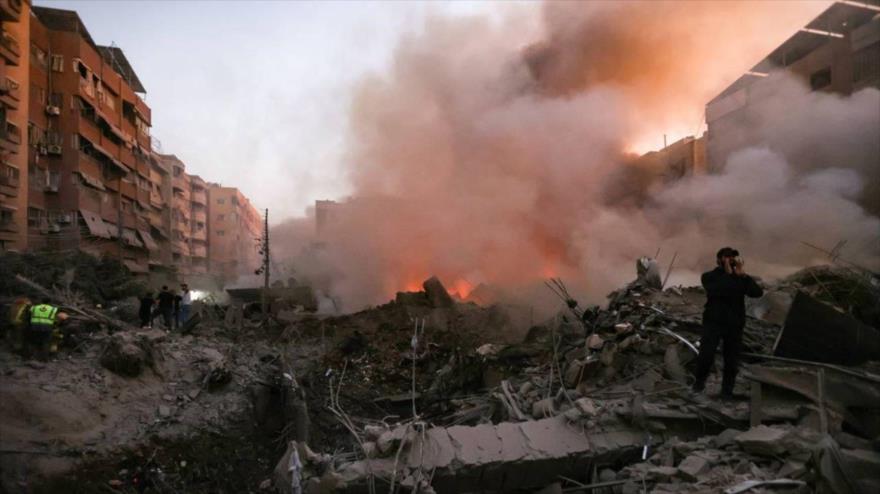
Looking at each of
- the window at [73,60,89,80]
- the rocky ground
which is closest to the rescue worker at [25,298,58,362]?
the rocky ground

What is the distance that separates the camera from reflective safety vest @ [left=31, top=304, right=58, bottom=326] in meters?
8.27

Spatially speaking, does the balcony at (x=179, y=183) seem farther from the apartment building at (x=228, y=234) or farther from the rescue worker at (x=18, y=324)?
the rescue worker at (x=18, y=324)

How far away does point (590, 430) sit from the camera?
15.6 ft

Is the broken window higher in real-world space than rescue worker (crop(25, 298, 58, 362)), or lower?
higher

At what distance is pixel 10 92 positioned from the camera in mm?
21469

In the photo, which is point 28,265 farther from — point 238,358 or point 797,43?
point 797,43

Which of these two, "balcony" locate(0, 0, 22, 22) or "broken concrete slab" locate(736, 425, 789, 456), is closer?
"broken concrete slab" locate(736, 425, 789, 456)

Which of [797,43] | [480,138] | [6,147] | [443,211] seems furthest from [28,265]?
[797,43]

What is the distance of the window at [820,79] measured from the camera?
637 inches

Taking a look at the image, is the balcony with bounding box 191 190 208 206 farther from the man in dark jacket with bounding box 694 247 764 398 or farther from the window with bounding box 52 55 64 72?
the man in dark jacket with bounding box 694 247 764 398

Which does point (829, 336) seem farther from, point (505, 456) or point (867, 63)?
point (867, 63)

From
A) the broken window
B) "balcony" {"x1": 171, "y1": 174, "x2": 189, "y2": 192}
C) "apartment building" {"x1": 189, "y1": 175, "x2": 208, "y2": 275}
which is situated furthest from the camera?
"apartment building" {"x1": 189, "y1": 175, "x2": 208, "y2": 275}

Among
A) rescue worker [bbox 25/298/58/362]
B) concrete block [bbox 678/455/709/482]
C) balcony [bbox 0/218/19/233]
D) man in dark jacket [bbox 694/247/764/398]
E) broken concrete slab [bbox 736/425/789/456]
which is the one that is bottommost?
concrete block [bbox 678/455/709/482]

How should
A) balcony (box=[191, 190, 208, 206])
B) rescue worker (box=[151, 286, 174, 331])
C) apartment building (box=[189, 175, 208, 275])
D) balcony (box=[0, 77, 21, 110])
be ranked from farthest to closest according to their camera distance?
balcony (box=[191, 190, 208, 206])
apartment building (box=[189, 175, 208, 275])
balcony (box=[0, 77, 21, 110])
rescue worker (box=[151, 286, 174, 331])
